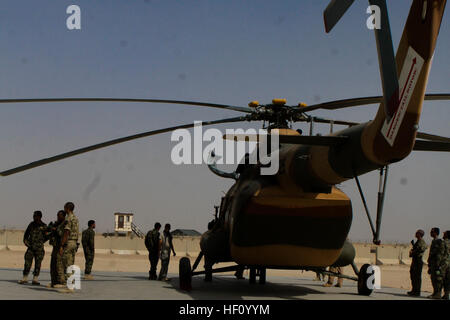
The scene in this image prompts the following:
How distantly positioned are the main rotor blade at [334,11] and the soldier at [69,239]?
675 cm

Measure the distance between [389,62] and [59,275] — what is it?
785 cm

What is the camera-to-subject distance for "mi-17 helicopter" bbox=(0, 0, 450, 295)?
6.09 m

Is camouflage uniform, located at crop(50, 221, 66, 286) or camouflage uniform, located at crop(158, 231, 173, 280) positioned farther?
camouflage uniform, located at crop(158, 231, 173, 280)

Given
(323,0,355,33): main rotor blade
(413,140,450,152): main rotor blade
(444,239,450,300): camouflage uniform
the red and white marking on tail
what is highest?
(323,0,355,33): main rotor blade

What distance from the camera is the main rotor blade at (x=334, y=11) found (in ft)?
16.9

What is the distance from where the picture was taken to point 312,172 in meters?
8.58

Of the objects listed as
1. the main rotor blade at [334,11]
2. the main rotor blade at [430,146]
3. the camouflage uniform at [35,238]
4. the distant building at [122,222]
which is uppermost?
the main rotor blade at [334,11]

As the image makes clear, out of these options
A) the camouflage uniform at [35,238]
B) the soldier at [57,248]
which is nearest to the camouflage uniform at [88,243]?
the camouflage uniform at [35,238]

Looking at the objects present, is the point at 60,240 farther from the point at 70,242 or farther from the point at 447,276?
the point at 447,276

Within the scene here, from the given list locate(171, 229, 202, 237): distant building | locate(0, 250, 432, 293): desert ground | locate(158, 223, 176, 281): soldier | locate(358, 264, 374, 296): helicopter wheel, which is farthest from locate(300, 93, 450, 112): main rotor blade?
locate(171, 229, 202, 237): distant building

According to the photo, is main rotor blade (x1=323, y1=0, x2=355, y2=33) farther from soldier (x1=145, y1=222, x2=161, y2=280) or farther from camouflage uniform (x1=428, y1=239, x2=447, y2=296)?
soldier (x1=145, y1=222, x2=161, y2=280)

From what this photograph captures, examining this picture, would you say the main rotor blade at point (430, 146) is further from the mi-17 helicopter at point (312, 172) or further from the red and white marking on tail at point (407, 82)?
the red and white marking on tail at point (407, 82)

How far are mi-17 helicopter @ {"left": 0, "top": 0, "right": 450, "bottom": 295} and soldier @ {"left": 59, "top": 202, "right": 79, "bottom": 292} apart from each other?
1.87m
